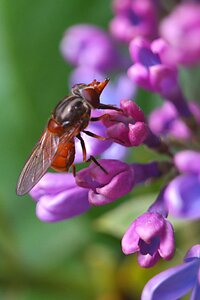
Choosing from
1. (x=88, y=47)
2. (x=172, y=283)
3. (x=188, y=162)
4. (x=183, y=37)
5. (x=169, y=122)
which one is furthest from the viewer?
(x=88, y=47)

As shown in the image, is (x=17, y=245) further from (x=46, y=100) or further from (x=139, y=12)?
(x=139, y=12)

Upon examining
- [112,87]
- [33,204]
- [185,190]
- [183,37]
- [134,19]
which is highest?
[183,37]

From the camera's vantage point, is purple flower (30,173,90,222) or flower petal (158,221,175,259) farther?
purple flower (30,173,90,222)

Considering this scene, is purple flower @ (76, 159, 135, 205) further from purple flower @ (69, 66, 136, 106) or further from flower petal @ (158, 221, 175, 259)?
purple flower @ (69, 66, 136, 106)

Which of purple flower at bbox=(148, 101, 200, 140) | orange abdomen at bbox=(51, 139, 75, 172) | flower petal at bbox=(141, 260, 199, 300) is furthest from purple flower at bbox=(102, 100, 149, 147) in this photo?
purple flower at bbox=(148, 101, 200, 140)

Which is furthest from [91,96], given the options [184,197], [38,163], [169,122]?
[169,122]

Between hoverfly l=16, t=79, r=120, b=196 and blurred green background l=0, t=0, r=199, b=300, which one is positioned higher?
hoverfly l=16, t=79, r=120, b=196

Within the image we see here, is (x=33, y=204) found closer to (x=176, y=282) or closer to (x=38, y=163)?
(x=38, y=163)
